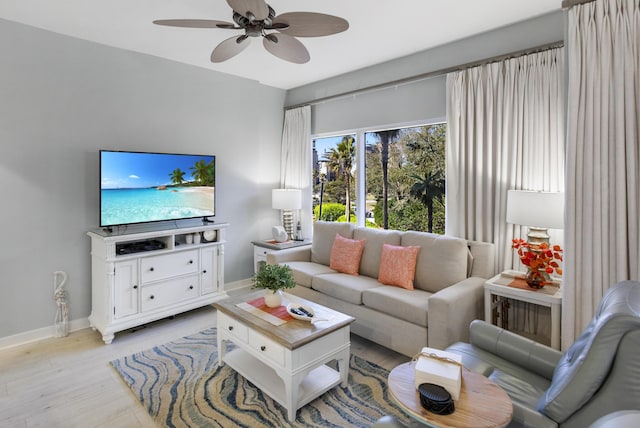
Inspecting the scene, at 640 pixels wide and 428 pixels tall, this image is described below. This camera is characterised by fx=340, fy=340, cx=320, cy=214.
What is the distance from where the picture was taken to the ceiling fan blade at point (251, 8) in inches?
74.2

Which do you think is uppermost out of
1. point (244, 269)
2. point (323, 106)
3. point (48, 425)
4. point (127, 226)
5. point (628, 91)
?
point (323, 106)

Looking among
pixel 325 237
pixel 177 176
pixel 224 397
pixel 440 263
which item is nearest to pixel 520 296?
pixel 440 263

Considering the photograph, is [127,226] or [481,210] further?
[127,226]

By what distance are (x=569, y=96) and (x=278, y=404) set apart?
2.81 meters

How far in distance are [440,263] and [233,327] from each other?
182 centimetres

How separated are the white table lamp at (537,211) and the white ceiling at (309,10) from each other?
1.49m

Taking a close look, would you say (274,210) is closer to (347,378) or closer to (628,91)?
(347,378)

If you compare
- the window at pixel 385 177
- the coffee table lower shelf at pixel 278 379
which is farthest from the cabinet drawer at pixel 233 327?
the window at pixel 385 177

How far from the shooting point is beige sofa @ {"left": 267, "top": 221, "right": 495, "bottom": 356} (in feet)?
8.29

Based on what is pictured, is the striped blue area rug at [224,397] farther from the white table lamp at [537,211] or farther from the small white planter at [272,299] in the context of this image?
the white table lamp at [537,211]

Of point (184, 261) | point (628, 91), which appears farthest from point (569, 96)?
point (184, 261)

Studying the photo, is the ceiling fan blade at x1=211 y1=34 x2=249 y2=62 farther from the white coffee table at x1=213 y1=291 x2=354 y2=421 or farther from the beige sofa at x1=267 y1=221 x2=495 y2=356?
the beige sofa at x1=267 y1=221 x2=495 y2=356

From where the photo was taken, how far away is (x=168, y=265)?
345cm

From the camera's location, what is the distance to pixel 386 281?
317cm
